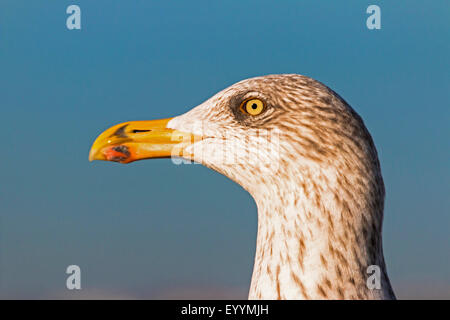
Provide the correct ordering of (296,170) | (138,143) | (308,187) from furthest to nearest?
(138,143), (296,170), (308,187)

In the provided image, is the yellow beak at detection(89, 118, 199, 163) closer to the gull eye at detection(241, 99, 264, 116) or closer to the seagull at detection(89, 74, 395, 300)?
the seagull at detection(89, 74, 395, 300)

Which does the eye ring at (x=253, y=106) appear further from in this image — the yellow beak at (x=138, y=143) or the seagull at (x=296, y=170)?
the yellow beak at (x=138, y=143)

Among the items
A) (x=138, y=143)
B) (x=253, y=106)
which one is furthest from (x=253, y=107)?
(x=138, y=143)

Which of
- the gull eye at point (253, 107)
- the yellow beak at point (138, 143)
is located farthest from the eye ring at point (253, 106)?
the yellow beak at point (138, 143)

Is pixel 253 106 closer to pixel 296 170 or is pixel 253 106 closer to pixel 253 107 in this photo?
pixel 253 107

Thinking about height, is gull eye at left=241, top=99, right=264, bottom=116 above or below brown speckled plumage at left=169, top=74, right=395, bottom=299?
above

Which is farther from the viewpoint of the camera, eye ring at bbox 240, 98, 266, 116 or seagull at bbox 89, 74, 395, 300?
eye ring at bbox 240, 98, 266, 116

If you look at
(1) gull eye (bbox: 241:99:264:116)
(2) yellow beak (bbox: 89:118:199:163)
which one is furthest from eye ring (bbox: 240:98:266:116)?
(2) yellow beak (bbox: 89:118:199:163)

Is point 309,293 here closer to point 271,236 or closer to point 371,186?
point 271,236

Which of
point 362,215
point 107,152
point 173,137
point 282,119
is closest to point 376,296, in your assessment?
point 362,215
